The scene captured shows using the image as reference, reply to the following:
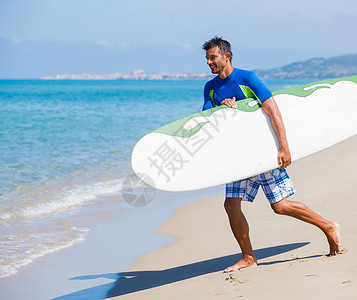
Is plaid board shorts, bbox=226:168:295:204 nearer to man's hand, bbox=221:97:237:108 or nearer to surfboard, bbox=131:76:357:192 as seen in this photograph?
surfboard, bbox=131:76:357:192

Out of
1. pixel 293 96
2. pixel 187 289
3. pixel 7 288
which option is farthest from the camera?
pixel 293 96

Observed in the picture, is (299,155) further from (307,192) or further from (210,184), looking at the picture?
(307,192)

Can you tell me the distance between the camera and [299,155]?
3586mm

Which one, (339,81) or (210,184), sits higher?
(339,81)

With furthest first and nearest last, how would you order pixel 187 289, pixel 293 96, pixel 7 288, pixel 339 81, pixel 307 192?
pixel 307 192 < pixel 339 81 < pixel 293 96 < pixel 7 288 < pixel 187 289

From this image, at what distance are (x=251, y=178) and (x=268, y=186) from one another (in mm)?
168

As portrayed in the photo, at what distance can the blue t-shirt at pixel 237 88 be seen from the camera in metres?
3.08

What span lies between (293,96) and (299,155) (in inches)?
19.0

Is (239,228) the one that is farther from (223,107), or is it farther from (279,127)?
(223,107)

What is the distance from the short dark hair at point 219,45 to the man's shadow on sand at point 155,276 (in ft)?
4.81

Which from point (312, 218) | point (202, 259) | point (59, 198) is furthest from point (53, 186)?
point (312, 218)

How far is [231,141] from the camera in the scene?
139 inches

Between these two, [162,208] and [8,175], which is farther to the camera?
[8,175]

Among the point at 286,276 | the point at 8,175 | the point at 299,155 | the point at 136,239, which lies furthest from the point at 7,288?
the point at 8,175
